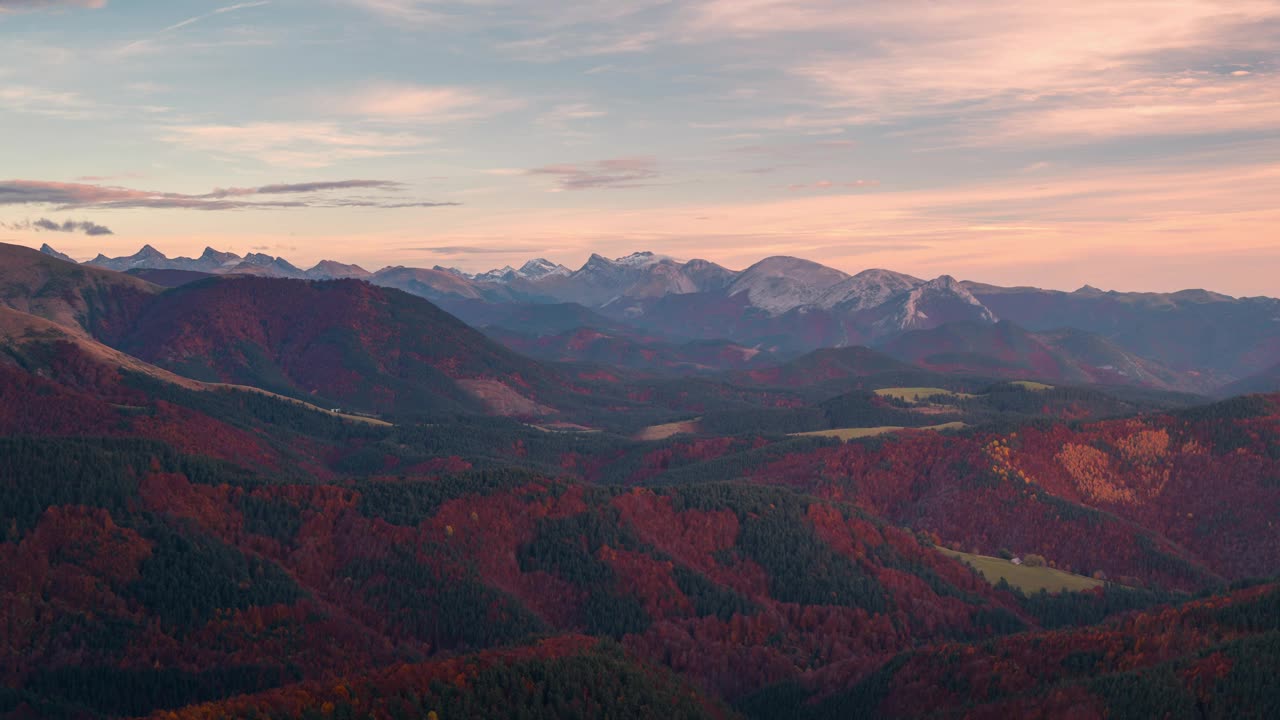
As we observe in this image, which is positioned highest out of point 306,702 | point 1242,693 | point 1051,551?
point 1242,693

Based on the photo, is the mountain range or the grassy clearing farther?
the grassy clearing

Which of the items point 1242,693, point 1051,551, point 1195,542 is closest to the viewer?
point 1242,693

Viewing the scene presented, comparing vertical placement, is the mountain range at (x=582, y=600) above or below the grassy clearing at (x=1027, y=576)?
above

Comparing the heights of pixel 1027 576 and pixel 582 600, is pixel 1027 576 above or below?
below

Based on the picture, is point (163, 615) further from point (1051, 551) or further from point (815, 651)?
point (1051, 551)

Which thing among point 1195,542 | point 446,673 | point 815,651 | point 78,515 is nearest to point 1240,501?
point 1195,542

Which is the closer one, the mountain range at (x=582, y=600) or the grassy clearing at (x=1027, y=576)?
the mountain range at (x=582, y=600)

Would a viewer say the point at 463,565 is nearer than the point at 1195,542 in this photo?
Yes

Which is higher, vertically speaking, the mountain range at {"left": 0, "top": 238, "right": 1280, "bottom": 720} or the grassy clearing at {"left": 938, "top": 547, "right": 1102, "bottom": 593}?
the mountain range at {"left": 0, "top": 238, "right": 1280, "bottom": 720}
